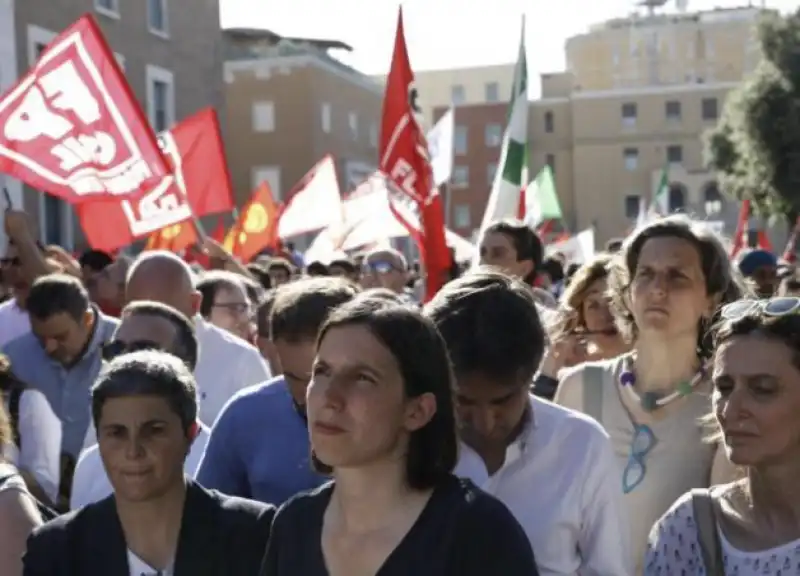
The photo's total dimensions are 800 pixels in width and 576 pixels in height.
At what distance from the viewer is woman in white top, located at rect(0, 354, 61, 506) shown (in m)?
4.15

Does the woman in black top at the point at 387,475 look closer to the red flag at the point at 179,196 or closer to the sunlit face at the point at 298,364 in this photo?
the sunlit face at the point at 298,364

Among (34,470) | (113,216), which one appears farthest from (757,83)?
(34,470)

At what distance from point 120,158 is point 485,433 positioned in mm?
5014

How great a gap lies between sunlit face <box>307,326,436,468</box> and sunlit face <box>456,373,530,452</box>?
0.21 meters

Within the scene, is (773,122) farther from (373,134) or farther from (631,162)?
(631,162)

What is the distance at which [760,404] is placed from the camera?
2541 millimetres

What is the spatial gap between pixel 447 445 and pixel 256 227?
42.0 ft

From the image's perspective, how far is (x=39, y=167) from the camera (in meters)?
6.86

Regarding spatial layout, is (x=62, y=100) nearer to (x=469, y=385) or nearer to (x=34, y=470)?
(x=34, y=470)

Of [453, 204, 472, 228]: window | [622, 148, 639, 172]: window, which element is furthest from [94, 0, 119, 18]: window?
Answer: [622, 148, 639, 172]: window

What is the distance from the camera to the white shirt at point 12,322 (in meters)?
6.33

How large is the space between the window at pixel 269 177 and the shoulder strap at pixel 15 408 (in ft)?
115

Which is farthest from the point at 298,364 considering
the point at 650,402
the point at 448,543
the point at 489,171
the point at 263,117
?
the point at 489,171

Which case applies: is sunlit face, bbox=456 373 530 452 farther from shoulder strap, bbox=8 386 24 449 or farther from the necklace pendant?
shoulder strap, bbox=8 386 24 449
